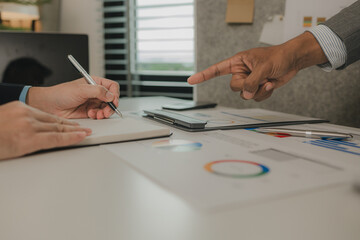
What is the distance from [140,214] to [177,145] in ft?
0.62

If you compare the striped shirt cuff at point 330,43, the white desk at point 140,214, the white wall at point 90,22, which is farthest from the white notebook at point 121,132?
the white wall at point 90,22

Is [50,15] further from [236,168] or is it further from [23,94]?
[236,168]

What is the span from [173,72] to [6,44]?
0.69 metres

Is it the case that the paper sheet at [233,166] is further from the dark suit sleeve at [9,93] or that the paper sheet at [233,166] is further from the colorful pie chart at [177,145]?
the dark suit sleeve at [9,93]

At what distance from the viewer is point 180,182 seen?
301 millimetres

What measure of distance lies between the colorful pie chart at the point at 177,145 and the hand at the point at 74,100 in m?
0.21

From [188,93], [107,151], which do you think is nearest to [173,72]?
[188,93]

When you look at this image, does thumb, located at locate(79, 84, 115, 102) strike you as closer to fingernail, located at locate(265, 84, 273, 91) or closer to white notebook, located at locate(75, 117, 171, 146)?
white notebook, located at locate(75, 117, 171, 146)

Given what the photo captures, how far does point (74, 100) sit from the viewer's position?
640mm

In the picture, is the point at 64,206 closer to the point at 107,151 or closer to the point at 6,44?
the point at 107,151

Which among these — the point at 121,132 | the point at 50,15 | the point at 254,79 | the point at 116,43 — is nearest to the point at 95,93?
the point at 121,132

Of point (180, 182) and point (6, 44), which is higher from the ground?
point (6, 44)

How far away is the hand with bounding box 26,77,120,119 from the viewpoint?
0.62 m

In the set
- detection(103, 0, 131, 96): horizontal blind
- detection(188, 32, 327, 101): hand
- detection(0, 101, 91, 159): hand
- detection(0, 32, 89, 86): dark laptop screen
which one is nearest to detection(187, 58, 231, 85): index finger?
detection(188, 32, 327, 101): hand
